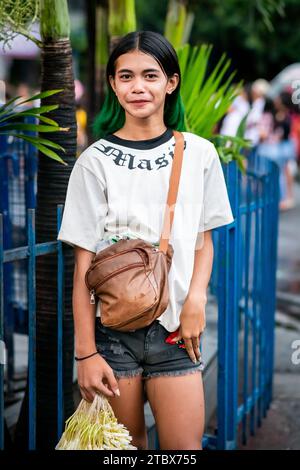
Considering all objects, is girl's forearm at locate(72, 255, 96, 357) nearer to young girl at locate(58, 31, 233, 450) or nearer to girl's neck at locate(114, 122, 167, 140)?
young girl at locate(58, 31, 233, 450)

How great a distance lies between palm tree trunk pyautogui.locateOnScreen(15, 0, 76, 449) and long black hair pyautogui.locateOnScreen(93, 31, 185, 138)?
0.39m

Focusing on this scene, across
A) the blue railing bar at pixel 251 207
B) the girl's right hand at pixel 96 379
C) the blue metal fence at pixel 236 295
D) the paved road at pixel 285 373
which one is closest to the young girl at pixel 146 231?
the girl's right hand at pixel 96 379

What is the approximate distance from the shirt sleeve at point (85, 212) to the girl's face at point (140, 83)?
0.29 metres

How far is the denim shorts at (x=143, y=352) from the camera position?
272cm

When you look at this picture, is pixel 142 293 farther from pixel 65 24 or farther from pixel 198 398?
pixel 65 24

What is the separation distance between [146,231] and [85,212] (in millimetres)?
218

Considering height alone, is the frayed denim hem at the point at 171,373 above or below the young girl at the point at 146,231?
below

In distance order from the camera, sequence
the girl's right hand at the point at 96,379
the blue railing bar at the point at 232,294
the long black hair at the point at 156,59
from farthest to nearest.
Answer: the blue railing bar at the point at 232,294 < the long black hair at the point at 156,59 < the girl's right hand at the point at 96,379

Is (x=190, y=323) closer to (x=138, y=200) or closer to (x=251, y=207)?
(x=138, y=200)

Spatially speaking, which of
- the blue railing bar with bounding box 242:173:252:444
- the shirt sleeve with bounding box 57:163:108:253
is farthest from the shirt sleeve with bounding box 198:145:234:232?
the blue railing bar with bounding box 242:173:252:444

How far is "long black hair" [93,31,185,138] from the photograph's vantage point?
2768 mm

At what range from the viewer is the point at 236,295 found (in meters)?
4.03

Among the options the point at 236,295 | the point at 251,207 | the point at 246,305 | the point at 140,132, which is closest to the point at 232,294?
the point at 236,295

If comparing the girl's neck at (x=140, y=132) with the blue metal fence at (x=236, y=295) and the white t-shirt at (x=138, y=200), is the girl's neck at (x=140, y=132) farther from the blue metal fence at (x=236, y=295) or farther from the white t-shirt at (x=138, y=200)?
the blue metal fence at (x=236, y=295)
